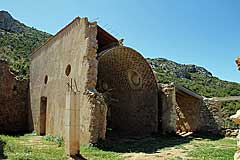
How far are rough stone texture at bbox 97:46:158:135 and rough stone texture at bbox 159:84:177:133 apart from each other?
1.41 feet

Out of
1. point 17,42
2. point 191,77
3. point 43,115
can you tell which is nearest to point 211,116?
point 43,115

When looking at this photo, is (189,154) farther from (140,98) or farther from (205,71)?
(205,71)

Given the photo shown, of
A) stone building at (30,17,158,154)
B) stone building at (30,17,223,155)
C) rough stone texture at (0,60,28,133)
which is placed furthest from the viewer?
rough stone texture at (0,60,28,133)

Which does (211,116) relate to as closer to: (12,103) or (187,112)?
(187,112)

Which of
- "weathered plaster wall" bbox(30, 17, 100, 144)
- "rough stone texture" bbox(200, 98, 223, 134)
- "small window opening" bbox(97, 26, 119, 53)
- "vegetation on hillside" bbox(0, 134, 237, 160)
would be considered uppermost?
"small window opening" bbox(97, 26, 119, 53)

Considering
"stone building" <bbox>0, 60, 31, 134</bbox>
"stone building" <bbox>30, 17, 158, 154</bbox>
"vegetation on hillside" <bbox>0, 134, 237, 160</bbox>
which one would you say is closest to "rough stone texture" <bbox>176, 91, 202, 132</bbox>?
"stone building" <bbox>30, 17, 158, 154</bbox>

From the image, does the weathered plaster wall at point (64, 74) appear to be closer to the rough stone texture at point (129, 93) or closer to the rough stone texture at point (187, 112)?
the rough stone texture at point (129, 93)

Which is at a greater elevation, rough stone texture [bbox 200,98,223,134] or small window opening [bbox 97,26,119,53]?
small window opening [bbox 97,26,119,53]

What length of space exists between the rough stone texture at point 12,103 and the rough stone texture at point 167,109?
1095cm

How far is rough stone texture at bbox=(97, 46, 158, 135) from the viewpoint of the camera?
794 inches

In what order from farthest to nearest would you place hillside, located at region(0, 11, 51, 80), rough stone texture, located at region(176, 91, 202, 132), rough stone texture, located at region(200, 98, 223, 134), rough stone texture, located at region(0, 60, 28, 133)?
hillside, located at region(0, 11, 51, 80) < rough stone texture, located at region(0, 60, 28, 133) < rough stone texture, located at region(176, 91, 202, 132) < rough stone texture, located at region(200, 98, 223, 134)

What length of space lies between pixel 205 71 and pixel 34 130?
172 feet

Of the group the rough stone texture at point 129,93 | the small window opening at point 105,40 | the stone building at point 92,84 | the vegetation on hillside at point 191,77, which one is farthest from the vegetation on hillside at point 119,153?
the vegetation on hillside at point 191,77

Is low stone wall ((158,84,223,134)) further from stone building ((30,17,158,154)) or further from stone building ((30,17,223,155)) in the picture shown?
stone building ((30,17,158,154))
